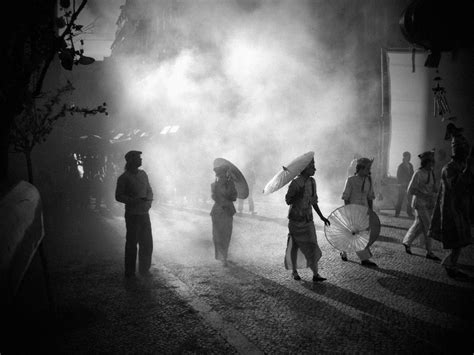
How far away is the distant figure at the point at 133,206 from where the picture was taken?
5352mm

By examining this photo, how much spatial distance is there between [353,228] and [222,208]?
2.20 metres

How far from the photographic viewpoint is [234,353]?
3076mm

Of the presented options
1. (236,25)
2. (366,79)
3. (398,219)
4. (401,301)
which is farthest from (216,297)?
(236,25)

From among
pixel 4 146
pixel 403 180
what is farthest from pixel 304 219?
pixel 403 180

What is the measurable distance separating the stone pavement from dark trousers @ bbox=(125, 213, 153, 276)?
0.84 feet

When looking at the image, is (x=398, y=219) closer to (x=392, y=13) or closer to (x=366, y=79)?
(x=366, y=79)

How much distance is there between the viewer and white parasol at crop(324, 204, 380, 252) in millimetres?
5410

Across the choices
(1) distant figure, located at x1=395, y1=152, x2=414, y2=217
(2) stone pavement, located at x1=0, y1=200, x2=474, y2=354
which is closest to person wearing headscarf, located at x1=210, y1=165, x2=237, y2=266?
(2) stone pavement, located at x1=0, y1=200, x2=474, y2=354

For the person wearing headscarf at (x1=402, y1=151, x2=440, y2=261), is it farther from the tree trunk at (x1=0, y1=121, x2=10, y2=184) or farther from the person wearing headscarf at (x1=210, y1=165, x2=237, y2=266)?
the tree trunk at (x1=0, y1=121, x2=10, y2=184)

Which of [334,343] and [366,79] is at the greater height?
[366,79]

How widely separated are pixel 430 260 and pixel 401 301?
7.07ft

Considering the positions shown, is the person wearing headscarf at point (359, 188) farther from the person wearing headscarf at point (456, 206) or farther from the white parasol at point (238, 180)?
the white parasol at point (238, 180)

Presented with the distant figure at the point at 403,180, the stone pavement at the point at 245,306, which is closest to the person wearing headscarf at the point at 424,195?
the stone pavement at the point at 245,306

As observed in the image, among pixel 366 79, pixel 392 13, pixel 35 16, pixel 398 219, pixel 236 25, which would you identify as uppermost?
pixel 236 25
